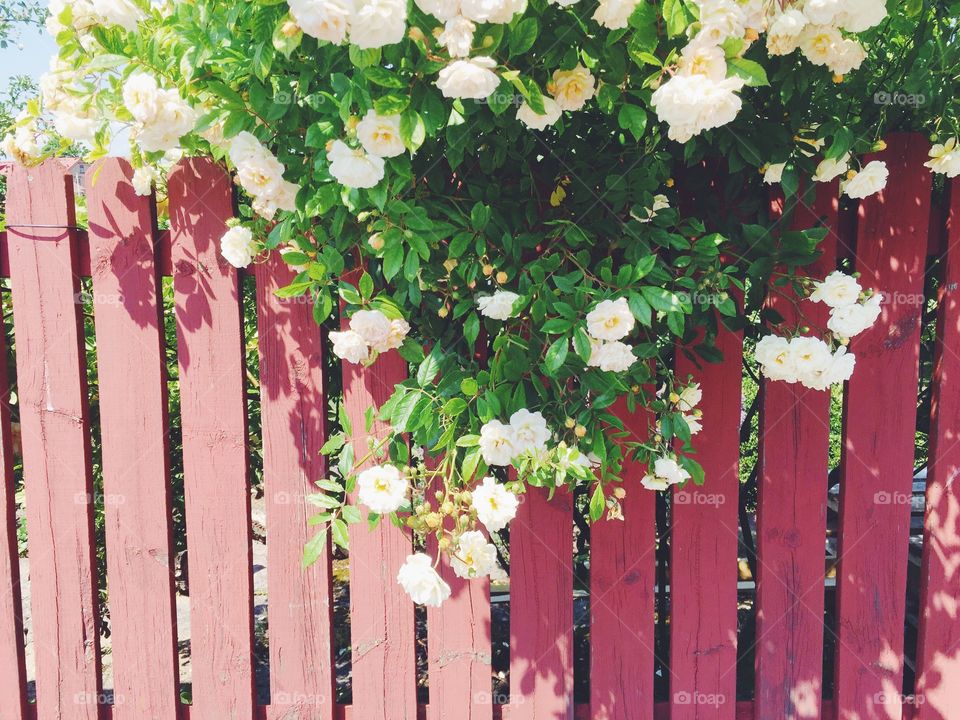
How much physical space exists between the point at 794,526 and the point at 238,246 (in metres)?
1.60

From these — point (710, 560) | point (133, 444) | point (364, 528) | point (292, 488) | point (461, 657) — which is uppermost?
point (133, 444)

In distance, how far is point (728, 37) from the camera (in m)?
1.15

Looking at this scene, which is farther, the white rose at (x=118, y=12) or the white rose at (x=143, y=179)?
the white rose at (x=143, y=179)

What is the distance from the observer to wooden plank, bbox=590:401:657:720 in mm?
1749

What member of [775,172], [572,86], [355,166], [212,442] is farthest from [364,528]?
[775,172]

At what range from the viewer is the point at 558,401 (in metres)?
1.46

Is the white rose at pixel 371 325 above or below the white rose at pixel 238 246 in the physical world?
below

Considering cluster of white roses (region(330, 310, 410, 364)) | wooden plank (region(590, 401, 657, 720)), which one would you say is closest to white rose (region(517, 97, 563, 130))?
cluster of white roses (region(330, 310, 410, 364))

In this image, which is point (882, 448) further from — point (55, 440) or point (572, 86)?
point (55, 440)

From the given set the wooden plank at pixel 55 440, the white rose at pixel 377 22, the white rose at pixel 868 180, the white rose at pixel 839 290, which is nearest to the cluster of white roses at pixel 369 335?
the white rose at pixel 377 22

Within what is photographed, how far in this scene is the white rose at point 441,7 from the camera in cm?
109

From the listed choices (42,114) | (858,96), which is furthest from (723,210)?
(42,114)

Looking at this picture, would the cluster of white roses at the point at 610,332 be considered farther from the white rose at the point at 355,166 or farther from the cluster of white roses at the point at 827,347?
the white rose at the point at 355,166

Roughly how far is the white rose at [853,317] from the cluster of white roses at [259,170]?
1.21 m
